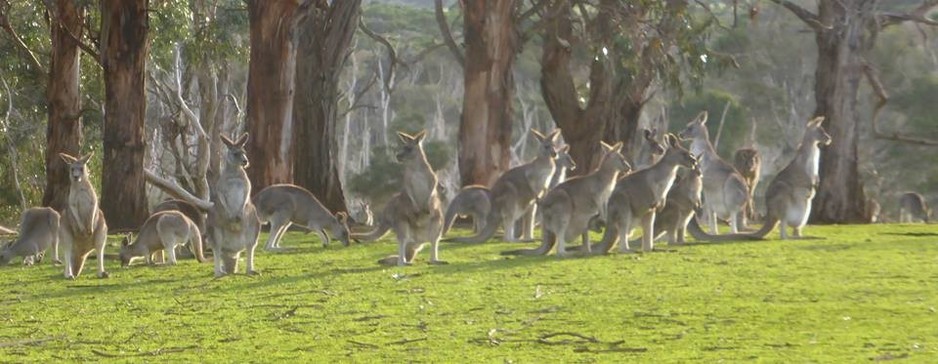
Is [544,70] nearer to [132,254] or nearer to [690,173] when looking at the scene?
[690,173]

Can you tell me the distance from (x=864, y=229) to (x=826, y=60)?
15.2ft

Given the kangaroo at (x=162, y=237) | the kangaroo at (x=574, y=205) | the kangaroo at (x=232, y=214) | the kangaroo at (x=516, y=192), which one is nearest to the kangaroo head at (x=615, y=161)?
the kangaroo at (x=574, y=205)

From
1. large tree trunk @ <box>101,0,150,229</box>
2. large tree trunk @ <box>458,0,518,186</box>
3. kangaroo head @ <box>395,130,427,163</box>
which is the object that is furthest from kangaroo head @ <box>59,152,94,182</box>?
large tree trunk @ <box>458,0,518,186</box>

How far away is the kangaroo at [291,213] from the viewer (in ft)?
49.1

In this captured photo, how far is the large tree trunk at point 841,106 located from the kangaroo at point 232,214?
1159 centimetres

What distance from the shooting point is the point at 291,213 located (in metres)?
15.0

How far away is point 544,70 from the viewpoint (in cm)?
2412

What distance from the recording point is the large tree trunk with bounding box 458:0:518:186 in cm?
2125

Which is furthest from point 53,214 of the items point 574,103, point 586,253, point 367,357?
point 574,103

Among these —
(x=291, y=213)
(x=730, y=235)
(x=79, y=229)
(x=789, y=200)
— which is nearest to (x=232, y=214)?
(x=79, y=229)

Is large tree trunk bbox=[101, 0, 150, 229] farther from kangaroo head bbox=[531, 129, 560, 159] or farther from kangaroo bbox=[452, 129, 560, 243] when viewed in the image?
kangaroo head bbox=[531, 129, 560, 159]

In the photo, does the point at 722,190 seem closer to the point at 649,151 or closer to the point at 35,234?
the point at 649,151

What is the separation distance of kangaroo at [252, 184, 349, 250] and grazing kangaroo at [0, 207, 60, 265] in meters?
2.12

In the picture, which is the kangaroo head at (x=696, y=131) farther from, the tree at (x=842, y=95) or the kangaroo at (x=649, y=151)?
the tree at (x=842, y=95)
